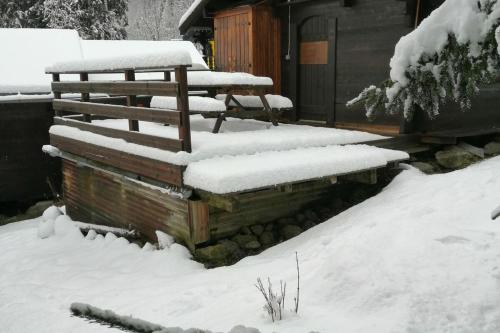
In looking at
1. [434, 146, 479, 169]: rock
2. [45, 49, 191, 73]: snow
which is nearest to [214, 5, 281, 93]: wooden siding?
[45, 49, 191, 73]: snow

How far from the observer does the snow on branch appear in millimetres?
2924

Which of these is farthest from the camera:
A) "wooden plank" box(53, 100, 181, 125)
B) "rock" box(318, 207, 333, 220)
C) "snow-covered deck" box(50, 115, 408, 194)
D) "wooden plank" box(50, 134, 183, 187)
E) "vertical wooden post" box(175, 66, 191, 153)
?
"rock" box(318, 207, 333, 220)

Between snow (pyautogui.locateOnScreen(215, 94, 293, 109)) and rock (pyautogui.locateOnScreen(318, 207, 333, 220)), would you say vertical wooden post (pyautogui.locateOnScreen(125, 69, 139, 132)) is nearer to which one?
snow (pyautogui.locateOnScreen(215, 94, 293, 109))

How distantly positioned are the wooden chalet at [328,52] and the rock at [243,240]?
3.69 m

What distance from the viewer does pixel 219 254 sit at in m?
6.27

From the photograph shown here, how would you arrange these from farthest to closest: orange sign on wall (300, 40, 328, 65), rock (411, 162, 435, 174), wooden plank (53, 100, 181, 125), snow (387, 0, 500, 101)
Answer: orange sign on wall (300, 40, 328, 65) < rock (411, 162, 435, 174) < wooden plank (53, 100, 181, 125) < snow (387, 0, 500, 101)

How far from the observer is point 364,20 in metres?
9.00

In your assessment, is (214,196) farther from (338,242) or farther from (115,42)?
(115,42)

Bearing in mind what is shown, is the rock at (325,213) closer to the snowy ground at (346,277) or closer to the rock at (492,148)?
the snowy ground at (346,277)

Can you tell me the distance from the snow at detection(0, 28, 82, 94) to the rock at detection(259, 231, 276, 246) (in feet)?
29.1

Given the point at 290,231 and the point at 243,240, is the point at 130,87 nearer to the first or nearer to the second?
the point at 243,240

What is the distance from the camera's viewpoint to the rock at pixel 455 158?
788cm

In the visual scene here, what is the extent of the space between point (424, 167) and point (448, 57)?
5101 mm

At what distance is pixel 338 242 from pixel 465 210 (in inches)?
60.2
